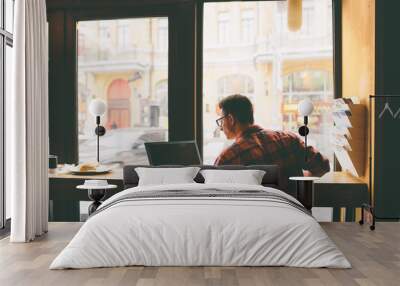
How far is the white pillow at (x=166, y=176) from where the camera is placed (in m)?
6.12

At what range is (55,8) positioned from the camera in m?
7.28

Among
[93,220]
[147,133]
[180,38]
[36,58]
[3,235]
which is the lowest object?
[3,235]

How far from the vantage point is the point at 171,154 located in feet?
21.6

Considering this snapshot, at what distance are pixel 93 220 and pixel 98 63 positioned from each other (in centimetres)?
328

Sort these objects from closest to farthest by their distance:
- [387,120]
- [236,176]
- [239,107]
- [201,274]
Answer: [201,274], [236,176], [387,120], [239,107]

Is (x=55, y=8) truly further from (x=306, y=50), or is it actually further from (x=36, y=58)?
(x=306, y=50)

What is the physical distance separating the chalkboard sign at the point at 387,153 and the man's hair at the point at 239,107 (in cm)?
152

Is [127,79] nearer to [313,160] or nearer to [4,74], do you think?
[4,74]

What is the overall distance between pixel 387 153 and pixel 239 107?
1865 mm

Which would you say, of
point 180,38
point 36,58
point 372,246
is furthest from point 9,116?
point 372,246

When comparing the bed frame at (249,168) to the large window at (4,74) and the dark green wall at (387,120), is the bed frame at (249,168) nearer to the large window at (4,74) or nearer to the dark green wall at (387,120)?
the dark green wall at (387,120)

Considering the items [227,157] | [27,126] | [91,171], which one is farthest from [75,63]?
[227,157]

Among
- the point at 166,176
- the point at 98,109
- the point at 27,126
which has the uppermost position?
the point at 98,109

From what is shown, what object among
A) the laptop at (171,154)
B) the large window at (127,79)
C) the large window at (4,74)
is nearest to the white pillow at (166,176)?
the laptop at (171,154)
